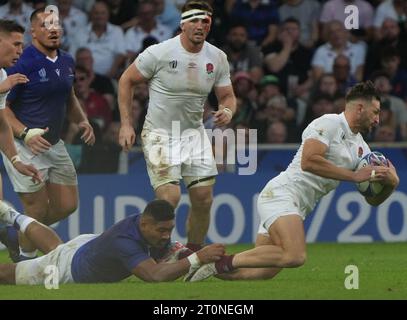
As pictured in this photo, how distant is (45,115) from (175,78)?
139 centimetres

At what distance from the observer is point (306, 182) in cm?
1182

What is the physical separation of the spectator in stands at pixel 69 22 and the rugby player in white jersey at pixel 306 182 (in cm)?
684

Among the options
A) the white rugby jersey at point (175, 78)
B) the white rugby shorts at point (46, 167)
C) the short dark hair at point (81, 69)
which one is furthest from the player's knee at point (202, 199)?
the short dark hair at point (81, 69)

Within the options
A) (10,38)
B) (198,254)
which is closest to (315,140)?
(198,254)

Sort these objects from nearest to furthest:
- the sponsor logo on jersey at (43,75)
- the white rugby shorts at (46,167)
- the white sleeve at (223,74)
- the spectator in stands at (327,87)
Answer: the white sleeve at (223,74) → the sponsor logo on jersey at (43,75) → the white rugby shorts at (46,167) → the spectator in stands at (327,87)

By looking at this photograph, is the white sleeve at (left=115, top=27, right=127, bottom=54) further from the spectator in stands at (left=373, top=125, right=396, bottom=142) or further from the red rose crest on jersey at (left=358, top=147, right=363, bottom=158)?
the red rose crest on jersey at (left=358, top=147, right=363, bottom=158)

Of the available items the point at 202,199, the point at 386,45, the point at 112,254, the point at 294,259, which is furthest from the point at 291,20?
the point at 112,254

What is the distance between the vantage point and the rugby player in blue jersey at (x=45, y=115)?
1345 centimetres

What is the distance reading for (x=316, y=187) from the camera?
11.9 m

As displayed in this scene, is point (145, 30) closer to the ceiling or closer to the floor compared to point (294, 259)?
closer to the ceiling

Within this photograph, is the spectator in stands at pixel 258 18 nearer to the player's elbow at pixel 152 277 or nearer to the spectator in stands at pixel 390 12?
the spectator in stands at pixel 390 12

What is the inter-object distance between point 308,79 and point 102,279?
7.69 meters

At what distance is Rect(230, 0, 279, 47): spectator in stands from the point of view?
738 inches

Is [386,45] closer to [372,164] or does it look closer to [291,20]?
[291,20]
